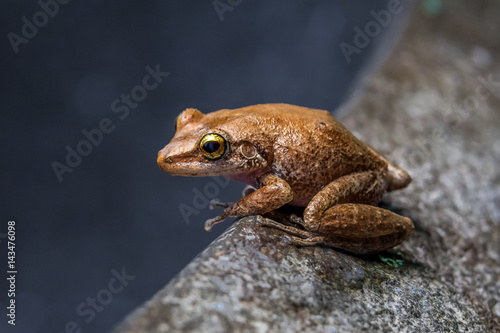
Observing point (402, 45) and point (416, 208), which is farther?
point (402, 45)

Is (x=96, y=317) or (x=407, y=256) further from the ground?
(x=407, y=256)

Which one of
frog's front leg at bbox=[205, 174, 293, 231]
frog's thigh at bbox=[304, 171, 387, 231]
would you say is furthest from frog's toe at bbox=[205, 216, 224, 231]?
frog's thigh at bbox=[304, 171, 387, 231]

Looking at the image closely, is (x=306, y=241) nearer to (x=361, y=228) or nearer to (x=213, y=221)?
(x=361, y=228)

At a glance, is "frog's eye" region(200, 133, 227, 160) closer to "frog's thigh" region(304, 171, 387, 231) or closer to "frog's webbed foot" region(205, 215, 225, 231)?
"frog's webbed foot" region(205, 215, 225, 231)

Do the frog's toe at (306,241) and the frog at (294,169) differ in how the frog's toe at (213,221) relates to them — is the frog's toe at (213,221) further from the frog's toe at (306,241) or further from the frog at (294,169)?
the frog's toe at (306,241)

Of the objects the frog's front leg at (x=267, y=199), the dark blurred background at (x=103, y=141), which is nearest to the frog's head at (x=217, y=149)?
the frog's front leg at (x=267, y=199)

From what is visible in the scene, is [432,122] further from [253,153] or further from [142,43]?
[142,43]

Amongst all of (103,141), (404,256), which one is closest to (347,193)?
(404,256)

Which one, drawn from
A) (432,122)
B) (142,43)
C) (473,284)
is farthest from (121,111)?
(473,284)
